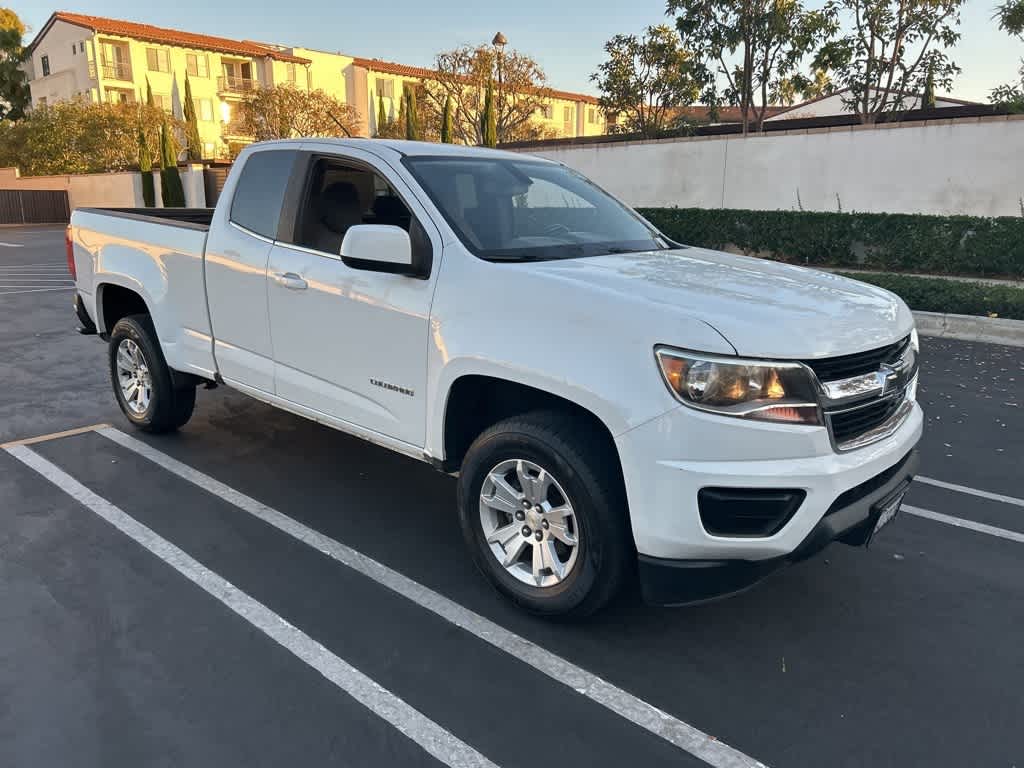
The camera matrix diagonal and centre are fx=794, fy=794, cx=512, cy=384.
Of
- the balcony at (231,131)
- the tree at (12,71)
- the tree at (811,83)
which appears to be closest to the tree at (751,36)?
the tree at (811,83)

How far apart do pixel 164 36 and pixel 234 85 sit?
5174 mm

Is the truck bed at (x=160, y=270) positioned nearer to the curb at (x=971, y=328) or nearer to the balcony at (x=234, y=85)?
the curb at (x=971, y=328)

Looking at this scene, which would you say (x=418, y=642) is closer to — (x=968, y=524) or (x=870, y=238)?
(x=968, y=524)

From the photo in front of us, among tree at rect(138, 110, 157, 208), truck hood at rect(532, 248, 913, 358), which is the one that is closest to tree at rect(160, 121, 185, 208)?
tree at rect(138, 110, 157, 208)

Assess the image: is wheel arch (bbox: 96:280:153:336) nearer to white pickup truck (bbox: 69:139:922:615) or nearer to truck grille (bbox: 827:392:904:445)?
white pickup truck (bbox: 69:139:922:615)

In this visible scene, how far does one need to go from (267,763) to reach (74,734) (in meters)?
0.68

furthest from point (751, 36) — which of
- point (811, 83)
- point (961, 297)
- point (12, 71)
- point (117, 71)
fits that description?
point (12, 71)

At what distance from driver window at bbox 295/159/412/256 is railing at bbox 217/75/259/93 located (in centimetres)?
5513

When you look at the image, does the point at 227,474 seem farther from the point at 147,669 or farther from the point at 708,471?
the point at 708,471

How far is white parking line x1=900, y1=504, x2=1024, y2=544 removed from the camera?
4.16m

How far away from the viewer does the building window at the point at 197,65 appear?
5262 cm

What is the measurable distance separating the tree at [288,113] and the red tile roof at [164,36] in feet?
47.5

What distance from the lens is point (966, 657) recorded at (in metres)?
3.09

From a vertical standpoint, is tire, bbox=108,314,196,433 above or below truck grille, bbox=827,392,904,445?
below
